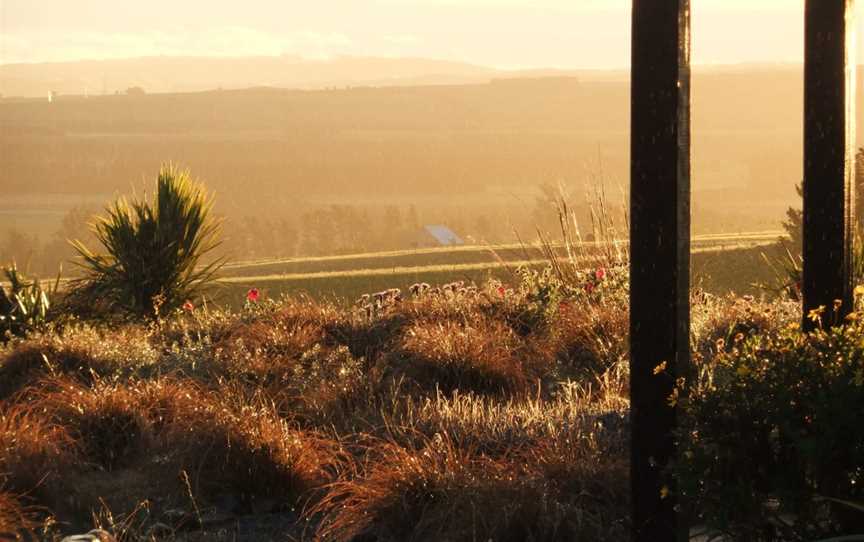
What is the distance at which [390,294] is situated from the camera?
12.7 m

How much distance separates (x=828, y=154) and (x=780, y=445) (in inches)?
99.8

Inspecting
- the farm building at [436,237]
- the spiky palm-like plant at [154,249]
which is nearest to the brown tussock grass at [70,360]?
the spiky palm-like plant at [154,249]

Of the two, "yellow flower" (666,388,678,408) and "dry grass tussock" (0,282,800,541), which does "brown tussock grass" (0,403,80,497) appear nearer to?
"dry grass tussock" (0,282,800,541)

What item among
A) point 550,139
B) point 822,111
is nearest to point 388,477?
point 822,111

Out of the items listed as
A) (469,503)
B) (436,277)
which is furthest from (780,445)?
(436,277)

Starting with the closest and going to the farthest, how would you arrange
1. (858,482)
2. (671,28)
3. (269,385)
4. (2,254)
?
(858,482), (671,28), (269,385), (2,254)

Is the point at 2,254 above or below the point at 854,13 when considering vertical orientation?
below

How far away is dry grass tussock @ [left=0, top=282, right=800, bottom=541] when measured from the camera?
5543mm

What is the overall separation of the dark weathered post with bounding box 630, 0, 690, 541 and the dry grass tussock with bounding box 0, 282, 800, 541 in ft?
1.59

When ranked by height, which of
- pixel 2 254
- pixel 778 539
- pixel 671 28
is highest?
pixel 671 28

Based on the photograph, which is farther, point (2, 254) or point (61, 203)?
point (61, 203)

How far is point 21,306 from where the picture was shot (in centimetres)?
1384

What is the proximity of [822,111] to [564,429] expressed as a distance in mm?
2294

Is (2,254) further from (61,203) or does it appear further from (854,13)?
(854,13)
